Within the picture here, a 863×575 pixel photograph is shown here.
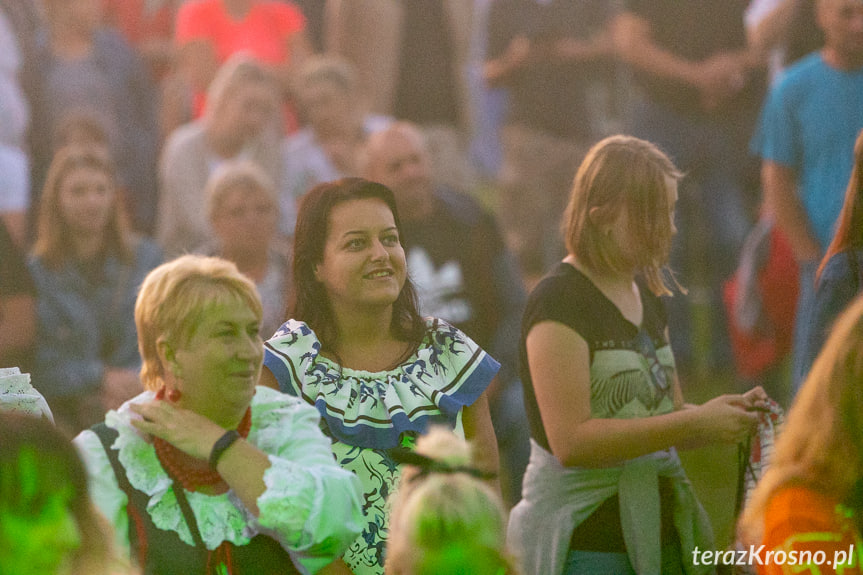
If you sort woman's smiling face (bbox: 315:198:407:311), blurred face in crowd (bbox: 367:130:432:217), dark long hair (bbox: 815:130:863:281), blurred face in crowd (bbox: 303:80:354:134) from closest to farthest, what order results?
woman's smiling face (bbox: 315:198:407:311), dark long hair (bbox: 815:130:863:281), blurred face in crowd (bbox: 367:130:432:217), blurred face in crowd (bbox: 303:80:354:134)

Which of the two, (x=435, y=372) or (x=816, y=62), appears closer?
(x=435, y=372)

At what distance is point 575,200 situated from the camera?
337cm

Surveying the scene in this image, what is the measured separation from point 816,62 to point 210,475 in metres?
4.01

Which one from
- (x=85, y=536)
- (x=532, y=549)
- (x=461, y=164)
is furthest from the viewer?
(x=461, y=164)

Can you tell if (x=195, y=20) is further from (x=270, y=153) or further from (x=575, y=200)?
(x=575, y=200)

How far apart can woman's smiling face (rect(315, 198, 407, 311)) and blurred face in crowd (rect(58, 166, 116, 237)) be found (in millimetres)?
2638

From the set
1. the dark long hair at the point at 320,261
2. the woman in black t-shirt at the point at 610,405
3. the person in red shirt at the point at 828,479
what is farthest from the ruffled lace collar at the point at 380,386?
the person in red shirt at the point at 828,479

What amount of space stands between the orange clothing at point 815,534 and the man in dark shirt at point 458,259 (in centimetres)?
255

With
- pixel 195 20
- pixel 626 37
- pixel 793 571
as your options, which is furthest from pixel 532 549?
pixel 195 20

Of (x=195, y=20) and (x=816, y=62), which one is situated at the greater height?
(x=195, y=20)

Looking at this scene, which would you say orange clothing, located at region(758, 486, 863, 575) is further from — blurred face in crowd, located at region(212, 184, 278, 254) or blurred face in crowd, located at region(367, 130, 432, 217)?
blurred face in crowd, located at region(212, 184, 278, 254)

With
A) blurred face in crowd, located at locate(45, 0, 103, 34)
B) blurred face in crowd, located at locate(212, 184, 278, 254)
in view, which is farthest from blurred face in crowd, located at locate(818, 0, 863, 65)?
blurred face in crowd, located at locate(45, 0, 103, 34)

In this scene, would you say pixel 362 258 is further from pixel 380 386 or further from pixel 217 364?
pixel 217 364

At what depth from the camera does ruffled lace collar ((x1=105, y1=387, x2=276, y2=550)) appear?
2572 mm
